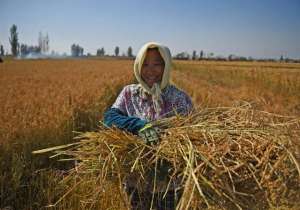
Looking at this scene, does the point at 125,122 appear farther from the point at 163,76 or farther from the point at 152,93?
the point at 163,76

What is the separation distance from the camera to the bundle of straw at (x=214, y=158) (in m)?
1.66

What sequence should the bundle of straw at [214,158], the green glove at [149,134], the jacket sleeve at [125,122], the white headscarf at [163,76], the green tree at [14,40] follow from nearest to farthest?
1. the bundle of straw at [214,158]
2. the green glove at [149,134]
3. the jacket sleeve at [125,122]
4. the white headscarf at [163,76]
5. the green tree at [14,40]

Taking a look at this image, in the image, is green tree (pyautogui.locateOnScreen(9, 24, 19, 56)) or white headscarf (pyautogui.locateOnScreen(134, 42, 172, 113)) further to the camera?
green tree (pyautogui.locateOnScreen(9, 24, 19, 56))

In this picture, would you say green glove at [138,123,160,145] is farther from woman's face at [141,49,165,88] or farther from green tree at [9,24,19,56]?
green tree at [9,24,19,56]

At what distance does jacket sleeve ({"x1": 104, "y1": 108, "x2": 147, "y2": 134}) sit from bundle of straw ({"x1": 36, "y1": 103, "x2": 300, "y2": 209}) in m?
0.08

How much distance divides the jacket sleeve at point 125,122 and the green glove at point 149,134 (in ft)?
0.39

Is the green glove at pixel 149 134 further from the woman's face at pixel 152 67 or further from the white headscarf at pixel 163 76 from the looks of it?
the woman's face at pixel 152 67

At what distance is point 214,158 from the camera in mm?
1731

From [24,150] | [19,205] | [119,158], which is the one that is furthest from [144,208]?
[24,150]

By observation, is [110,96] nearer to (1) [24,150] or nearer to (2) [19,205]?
(1) [24,150]

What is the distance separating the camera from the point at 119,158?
6.56 feet

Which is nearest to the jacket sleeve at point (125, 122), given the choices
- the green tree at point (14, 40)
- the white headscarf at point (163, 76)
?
the white headscarf at point (163, 76)

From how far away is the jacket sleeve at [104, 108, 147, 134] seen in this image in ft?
7.15

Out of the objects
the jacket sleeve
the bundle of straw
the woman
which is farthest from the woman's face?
the bundle of straw
